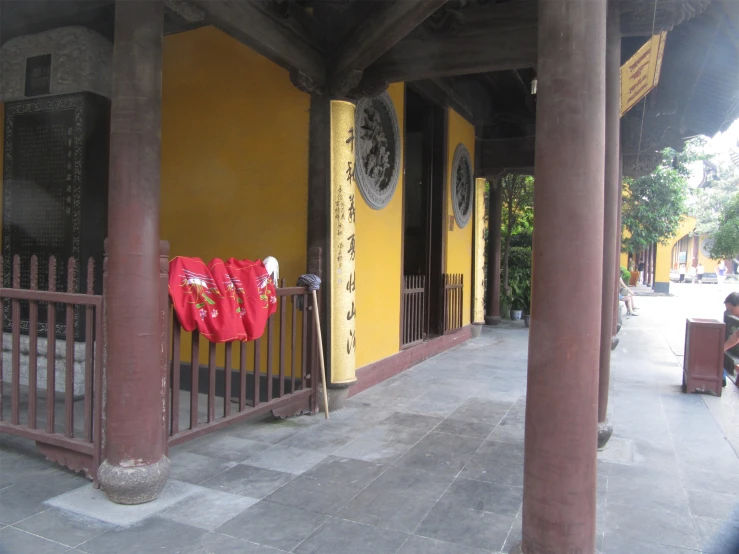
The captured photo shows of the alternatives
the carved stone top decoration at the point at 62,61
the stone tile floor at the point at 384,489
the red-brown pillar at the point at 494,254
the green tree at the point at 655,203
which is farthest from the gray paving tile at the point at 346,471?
the green tree at the point at 655,203

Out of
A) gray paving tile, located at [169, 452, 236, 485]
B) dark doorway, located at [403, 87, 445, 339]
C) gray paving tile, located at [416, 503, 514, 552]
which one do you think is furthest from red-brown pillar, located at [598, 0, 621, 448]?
dark doorway, located at [403, 87, 445, 339]

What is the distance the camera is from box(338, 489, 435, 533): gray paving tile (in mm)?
2938

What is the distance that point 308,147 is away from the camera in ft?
16.7

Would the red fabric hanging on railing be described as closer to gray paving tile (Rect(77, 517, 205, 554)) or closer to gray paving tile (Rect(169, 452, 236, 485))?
gray paving tile (Rect(169, 452, 236, 485))

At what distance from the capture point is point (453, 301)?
8.81 metres

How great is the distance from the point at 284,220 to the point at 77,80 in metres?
2.25

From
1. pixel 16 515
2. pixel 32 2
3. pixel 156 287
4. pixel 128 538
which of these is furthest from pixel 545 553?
pixel 32 2

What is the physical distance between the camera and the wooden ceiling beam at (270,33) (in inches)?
149

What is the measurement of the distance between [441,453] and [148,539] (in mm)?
2081

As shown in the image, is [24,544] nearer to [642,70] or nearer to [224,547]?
[224,547]

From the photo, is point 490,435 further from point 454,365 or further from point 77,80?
point 77,80

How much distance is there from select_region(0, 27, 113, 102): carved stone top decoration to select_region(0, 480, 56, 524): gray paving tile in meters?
3.49

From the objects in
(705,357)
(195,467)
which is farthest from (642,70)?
(195,467)

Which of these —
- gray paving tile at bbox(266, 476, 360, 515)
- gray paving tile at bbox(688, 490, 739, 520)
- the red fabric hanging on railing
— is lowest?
gray paving tile at bbox(688, 490, 739, 520)
